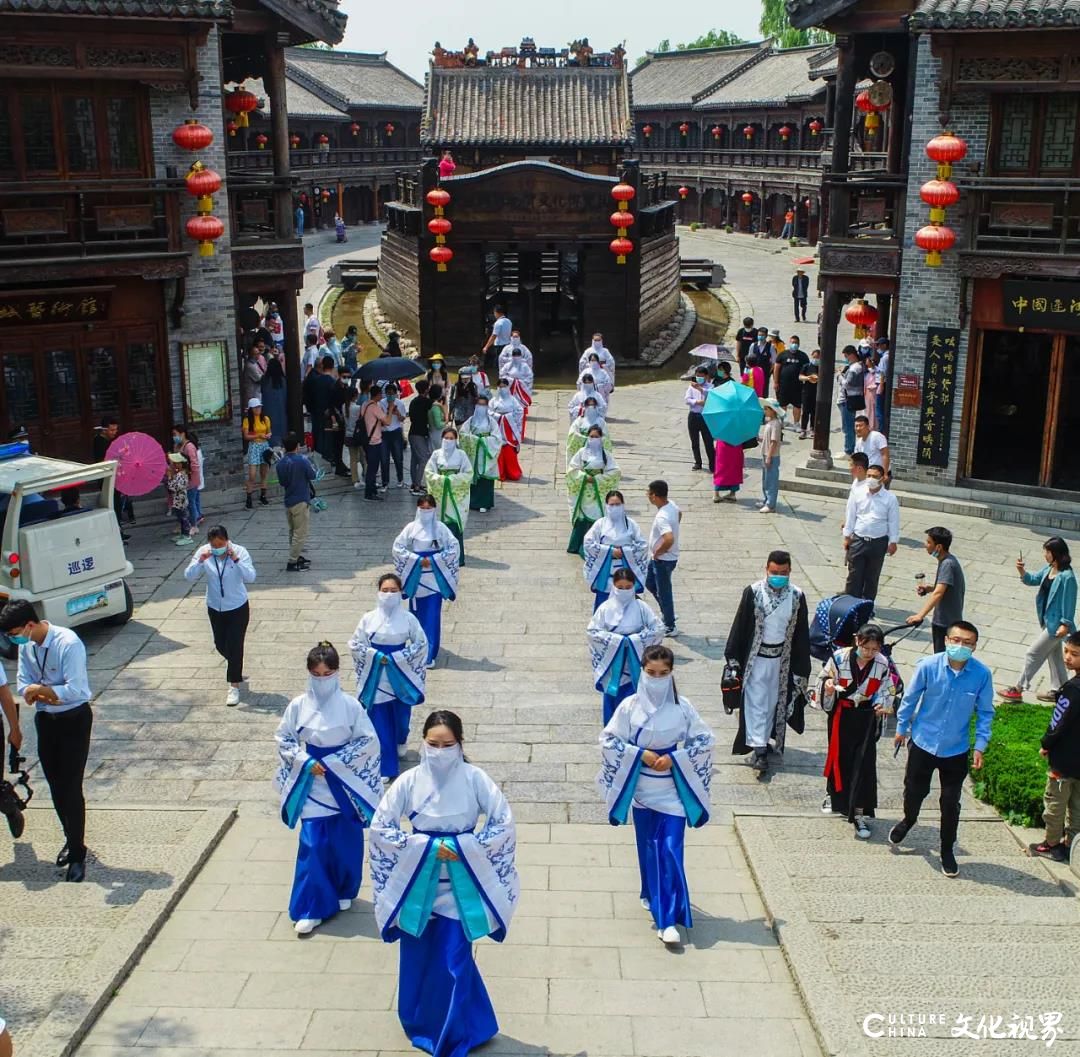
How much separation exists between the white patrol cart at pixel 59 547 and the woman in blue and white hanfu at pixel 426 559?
11.6 ft

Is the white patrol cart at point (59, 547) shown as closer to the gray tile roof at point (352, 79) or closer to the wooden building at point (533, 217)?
the wooden building at point (533, 217)

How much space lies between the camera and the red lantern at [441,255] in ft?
95.6

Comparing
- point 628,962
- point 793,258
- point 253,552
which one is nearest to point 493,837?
point 628,962

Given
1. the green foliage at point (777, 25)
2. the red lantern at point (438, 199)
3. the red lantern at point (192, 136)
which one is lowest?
the red lantern at point (438, 199)

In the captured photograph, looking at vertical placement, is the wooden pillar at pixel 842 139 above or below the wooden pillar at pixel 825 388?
above

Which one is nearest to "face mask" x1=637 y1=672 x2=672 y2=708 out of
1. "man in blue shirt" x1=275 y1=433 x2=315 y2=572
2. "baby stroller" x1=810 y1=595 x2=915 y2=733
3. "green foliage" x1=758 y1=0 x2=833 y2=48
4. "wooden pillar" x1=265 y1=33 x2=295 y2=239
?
"baby stroller" x1=810 y1=595 x2=915 y2=733

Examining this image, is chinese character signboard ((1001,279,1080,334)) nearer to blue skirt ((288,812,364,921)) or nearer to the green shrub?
the green shrub

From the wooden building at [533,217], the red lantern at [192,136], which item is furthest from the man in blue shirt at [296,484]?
the wooden building at [533,217]

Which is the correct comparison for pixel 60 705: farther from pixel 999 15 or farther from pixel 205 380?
pixel 999 15

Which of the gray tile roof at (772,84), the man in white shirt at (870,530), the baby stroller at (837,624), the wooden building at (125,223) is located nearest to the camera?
the baby stroller at (837,624)

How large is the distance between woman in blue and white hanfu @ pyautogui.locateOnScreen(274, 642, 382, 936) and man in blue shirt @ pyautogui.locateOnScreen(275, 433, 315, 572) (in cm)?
788

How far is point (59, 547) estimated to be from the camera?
1404 cm

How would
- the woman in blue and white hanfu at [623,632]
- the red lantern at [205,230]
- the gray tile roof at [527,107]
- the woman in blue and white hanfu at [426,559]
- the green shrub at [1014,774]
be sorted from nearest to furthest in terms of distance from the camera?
the green shrub at [1014,774], the woman in blue and white hanfu at [623,632], the woman in blue and white hanfu at [426,559], the red lantern at [205,230], the gray tile roof at [527,107]

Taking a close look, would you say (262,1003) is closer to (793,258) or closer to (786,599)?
(786,599)
